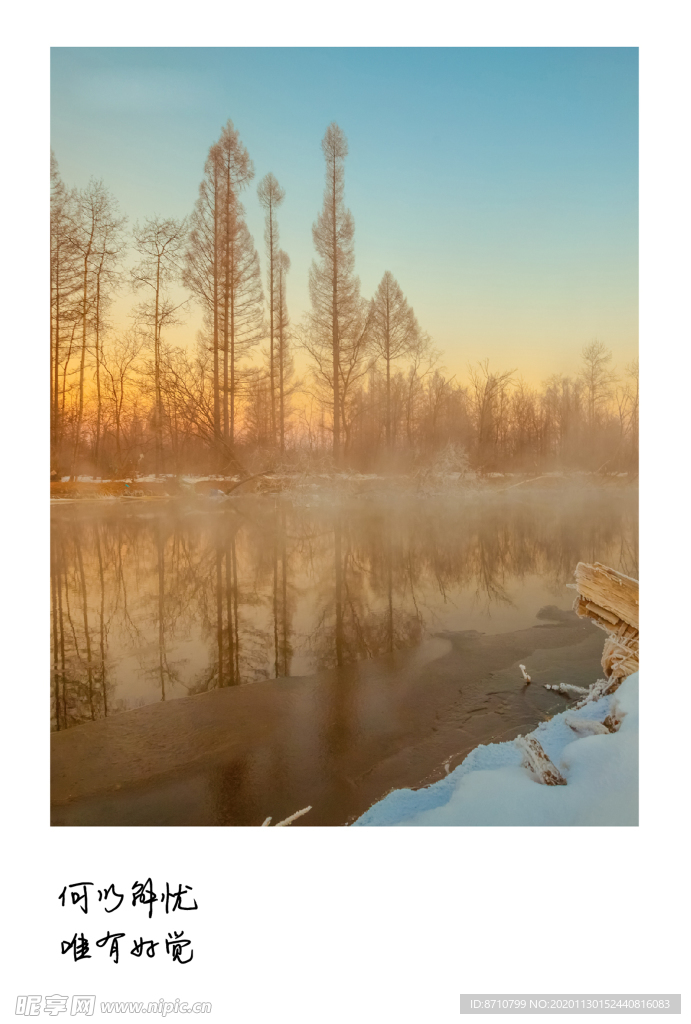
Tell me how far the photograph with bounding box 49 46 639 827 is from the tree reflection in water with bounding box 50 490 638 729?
22 millimetres

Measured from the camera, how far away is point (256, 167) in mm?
3174

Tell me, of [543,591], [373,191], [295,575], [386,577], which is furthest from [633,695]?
[373,191]

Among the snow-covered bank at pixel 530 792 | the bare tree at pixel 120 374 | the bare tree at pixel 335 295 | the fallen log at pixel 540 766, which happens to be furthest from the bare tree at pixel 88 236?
the fallen log at pixel 540 766

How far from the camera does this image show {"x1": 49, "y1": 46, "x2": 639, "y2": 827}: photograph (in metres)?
2.32

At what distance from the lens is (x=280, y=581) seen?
3.79 meters

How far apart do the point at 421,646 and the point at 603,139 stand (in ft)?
11.3

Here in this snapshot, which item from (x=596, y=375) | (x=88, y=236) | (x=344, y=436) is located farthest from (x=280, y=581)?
(x=596, y=375)

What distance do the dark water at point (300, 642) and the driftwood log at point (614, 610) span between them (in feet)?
0.84

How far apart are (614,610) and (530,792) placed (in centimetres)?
108

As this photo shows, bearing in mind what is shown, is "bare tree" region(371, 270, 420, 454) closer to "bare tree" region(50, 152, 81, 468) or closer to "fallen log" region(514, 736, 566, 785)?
"bare tree" region(50, 152, 81, 468)

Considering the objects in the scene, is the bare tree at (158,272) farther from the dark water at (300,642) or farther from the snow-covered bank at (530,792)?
the snow-covered bank at (530,792)

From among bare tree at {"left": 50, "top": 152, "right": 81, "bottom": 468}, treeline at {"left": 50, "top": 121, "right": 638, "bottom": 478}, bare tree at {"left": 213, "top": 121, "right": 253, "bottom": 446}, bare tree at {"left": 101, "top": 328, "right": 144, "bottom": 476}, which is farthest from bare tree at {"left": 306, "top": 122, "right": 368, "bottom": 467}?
bare tree at {"left": 50, "top": 152, "right": 81, "bottom": 468}
